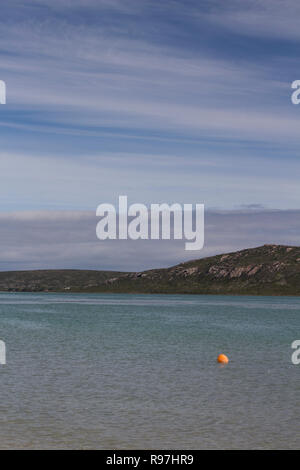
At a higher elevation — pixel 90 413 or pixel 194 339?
pixel 194 339

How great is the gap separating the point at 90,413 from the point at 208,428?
6.44m

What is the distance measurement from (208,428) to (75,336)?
50.9 m

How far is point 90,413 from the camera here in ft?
102

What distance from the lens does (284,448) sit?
1000 inches

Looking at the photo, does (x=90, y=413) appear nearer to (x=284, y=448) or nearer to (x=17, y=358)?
(x=284, y=448)

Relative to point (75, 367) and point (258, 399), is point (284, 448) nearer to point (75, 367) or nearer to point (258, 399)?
point (258, 399)

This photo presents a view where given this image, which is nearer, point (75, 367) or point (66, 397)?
point (66, 397)

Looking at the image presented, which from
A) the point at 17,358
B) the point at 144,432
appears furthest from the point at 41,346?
the point at 144,432

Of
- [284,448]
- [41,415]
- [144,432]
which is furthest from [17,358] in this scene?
[284,448]

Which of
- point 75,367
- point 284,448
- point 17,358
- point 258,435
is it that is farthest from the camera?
point 17,358
